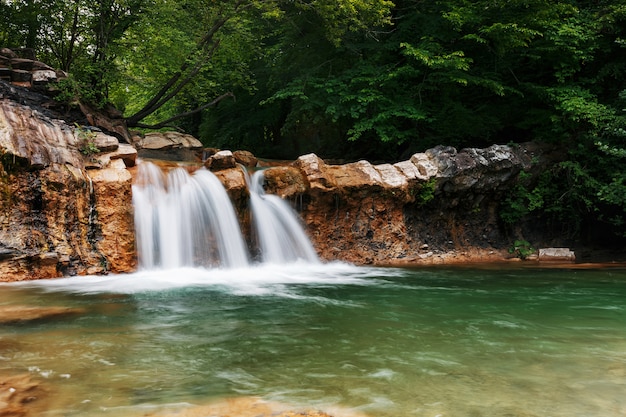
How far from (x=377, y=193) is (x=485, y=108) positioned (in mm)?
5451

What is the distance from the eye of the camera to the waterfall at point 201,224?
33.1 ft

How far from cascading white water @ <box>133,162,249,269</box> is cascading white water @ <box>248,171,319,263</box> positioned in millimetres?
557

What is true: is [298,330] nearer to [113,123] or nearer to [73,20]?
[113,123]

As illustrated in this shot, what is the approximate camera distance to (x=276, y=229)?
11555mm

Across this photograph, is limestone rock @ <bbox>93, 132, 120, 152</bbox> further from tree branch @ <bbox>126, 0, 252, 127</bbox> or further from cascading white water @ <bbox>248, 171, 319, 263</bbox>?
tree branch @ <bbox>126, 0, 252, 127</bbox>

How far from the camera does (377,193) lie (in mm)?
12227

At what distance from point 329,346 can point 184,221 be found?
6463mm

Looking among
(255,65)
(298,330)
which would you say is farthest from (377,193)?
(255,65)

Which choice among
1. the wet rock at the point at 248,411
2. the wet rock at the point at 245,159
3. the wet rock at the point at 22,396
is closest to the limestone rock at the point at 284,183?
the wet rock at the point at 245,159

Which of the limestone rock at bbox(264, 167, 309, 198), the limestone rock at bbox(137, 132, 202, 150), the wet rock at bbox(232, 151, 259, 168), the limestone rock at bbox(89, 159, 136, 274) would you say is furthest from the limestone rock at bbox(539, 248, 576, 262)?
the limestone rock at bbox(137, 132, 202, 150)

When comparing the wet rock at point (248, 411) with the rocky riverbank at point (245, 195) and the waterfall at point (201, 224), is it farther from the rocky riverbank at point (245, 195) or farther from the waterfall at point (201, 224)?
the waterfall at point (201, 224)

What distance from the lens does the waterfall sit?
10086mm

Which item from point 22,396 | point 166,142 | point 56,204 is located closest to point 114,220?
point 56,204

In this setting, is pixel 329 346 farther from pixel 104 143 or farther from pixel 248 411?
pixel 104 143
